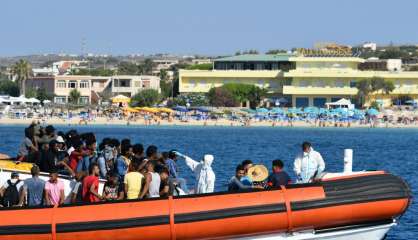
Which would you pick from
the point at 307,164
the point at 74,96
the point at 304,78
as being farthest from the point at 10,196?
the point at 74,96

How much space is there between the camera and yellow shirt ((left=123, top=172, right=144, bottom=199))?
18359mm

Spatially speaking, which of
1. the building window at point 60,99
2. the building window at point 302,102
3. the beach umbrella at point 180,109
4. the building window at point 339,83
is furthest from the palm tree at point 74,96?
the building window at point 339,83

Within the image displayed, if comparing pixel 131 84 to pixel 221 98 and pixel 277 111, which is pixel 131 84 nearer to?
pixel 221 98

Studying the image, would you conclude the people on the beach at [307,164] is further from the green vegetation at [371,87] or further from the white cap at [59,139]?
the green vegetation at [371,87]

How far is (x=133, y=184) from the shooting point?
60.3 feet

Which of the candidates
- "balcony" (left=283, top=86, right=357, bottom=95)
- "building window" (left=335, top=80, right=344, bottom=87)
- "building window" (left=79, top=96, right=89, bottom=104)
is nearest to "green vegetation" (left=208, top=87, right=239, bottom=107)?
"balcony" (left=283, top=86, right=357, bottom=95)

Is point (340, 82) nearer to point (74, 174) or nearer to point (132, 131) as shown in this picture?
point (132, 131)

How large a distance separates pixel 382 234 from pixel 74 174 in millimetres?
4895

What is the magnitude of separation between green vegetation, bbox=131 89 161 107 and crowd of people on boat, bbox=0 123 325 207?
102131mm

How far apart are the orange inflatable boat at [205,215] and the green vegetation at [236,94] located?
321ft

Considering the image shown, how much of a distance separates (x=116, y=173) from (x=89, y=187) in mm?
1279

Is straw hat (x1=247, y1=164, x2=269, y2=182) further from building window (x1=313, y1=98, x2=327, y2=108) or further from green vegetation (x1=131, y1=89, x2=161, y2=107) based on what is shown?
green vegetation (x1=131, y1=89, x2=161, y2=107)

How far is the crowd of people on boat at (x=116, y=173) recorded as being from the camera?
724 inches

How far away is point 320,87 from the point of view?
120 meters
